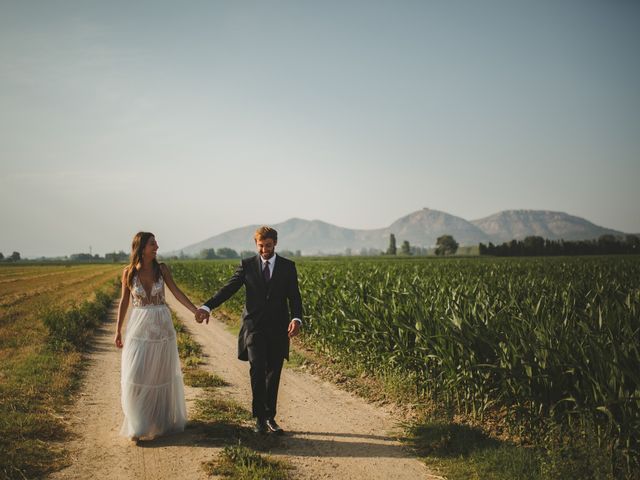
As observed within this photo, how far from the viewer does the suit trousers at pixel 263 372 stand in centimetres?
559

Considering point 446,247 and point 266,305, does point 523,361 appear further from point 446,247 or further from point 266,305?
point 446,247

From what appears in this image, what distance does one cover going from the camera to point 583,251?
86625mm

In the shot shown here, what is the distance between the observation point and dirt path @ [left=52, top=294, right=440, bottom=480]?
4680 millimetres

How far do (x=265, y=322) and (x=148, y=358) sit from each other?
4.92ft

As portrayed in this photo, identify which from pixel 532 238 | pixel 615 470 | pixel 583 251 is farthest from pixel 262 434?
pixel 532 238

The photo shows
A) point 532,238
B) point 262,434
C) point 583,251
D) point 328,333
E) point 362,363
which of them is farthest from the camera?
point 532,238

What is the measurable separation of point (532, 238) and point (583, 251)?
15657 millimetres

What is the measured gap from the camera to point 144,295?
18.4ft

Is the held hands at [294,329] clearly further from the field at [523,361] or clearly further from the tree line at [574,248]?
the tree line at [574,248]

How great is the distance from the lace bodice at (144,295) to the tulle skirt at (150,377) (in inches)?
3.1

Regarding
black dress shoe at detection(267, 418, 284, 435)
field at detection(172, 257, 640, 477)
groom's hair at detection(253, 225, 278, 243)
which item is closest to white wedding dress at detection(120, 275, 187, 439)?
black dress shoe at detection(267, 418, 284, 435)

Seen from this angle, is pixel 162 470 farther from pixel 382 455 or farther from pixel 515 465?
pixel 515 465

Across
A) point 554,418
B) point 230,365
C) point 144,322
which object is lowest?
point 230,365

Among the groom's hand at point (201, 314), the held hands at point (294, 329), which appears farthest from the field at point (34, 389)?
the held hands at point (294, 329)
